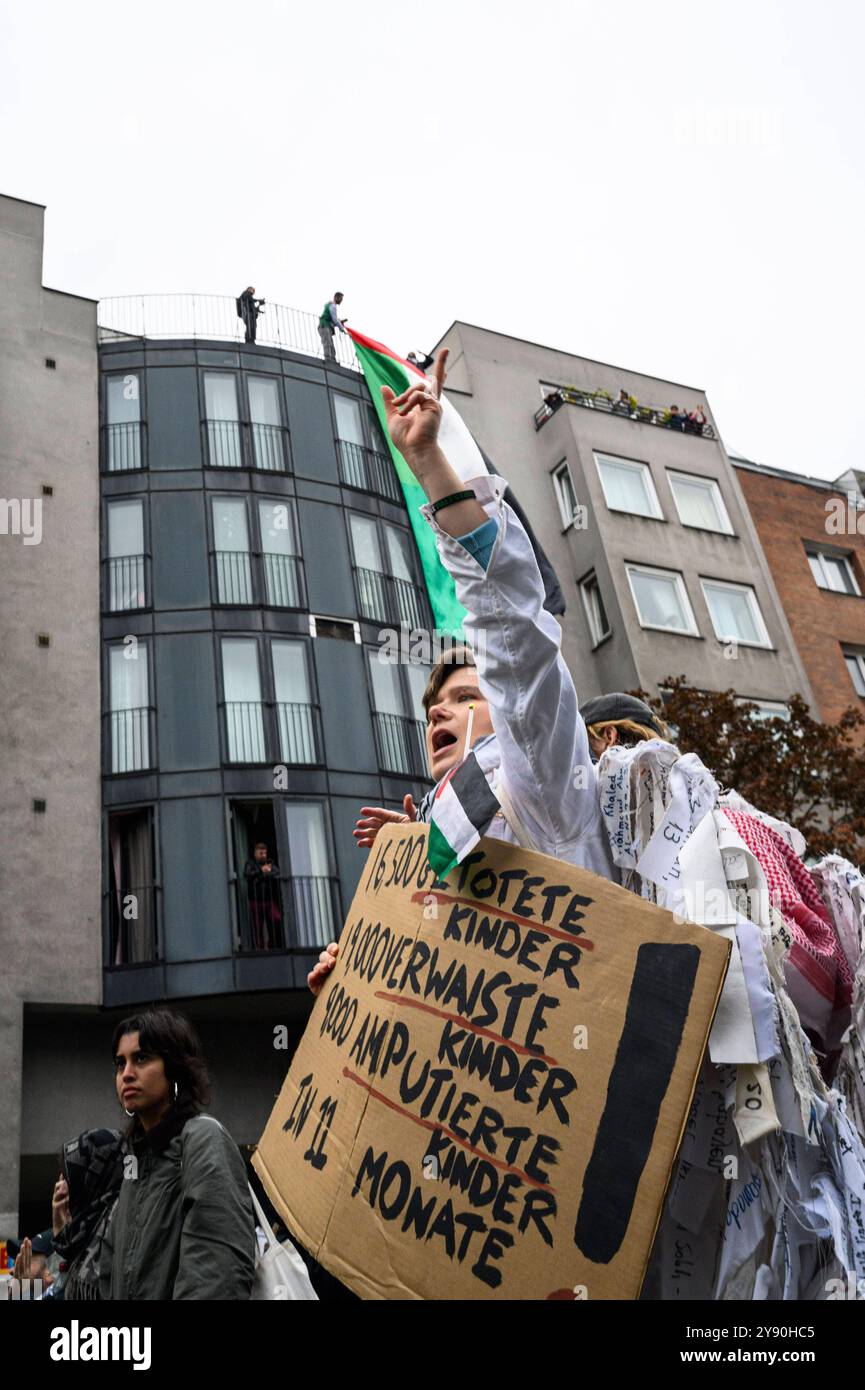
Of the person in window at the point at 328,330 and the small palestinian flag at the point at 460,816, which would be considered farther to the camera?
the person in window at the point at 328,330

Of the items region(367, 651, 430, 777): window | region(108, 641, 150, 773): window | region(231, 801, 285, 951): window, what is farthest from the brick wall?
region(108, 641, 150, 773): window

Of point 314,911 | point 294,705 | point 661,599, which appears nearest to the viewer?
point 314,911

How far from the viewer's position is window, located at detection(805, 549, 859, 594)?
30250 mm

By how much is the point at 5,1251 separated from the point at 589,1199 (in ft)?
42.6

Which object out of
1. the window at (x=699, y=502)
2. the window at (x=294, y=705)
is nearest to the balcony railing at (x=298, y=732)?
the window at (x=294, y=705)

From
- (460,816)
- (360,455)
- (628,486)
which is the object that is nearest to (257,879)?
(360,455)

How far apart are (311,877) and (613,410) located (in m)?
15.1

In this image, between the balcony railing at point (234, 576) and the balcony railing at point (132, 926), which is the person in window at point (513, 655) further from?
the balcony railing at point (234, 576)

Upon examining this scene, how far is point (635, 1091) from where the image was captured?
2176 millimetres

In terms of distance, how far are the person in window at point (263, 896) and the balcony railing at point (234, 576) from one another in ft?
15.7

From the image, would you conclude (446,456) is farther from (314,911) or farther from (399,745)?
(399,745)

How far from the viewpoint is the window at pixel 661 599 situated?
84.3 ft

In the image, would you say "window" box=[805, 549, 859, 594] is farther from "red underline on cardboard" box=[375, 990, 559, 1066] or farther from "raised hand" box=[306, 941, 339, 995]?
"red underline on cardboard" box=[375, 990, 559, 1066]

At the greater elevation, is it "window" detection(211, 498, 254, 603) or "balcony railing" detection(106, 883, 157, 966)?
"window" detection(211, 498, 254, 603)
